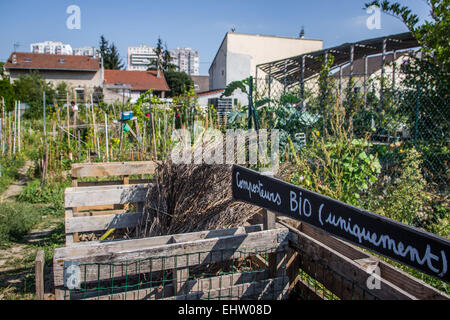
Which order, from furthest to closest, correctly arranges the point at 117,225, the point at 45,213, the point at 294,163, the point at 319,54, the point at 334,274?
1. the point at 319,54
2. the point at 45,213
3. the point at 294,163
4. the point at 117,225
5. the point at 334,274

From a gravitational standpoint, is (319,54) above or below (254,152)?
above

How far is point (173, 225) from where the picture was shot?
12.2ft

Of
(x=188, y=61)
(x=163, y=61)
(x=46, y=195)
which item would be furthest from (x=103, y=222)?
(x=188, y=61)

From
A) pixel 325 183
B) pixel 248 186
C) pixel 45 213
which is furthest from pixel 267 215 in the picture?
pixel 45 213

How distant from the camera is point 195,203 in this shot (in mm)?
3693

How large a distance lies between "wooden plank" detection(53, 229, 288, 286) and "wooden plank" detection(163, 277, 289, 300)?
8.4 inches

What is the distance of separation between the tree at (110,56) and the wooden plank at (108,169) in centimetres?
6610

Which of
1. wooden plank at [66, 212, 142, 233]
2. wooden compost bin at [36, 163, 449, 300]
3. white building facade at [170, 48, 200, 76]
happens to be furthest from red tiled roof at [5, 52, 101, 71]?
white building facade at [170, 48, 200, 76]

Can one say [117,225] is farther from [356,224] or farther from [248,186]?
[356,224]

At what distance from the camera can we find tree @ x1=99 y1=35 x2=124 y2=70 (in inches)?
2589

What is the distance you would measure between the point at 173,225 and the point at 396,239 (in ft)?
8.17

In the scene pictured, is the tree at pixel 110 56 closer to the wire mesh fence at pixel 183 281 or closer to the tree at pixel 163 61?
the tree at pixel 163 61
